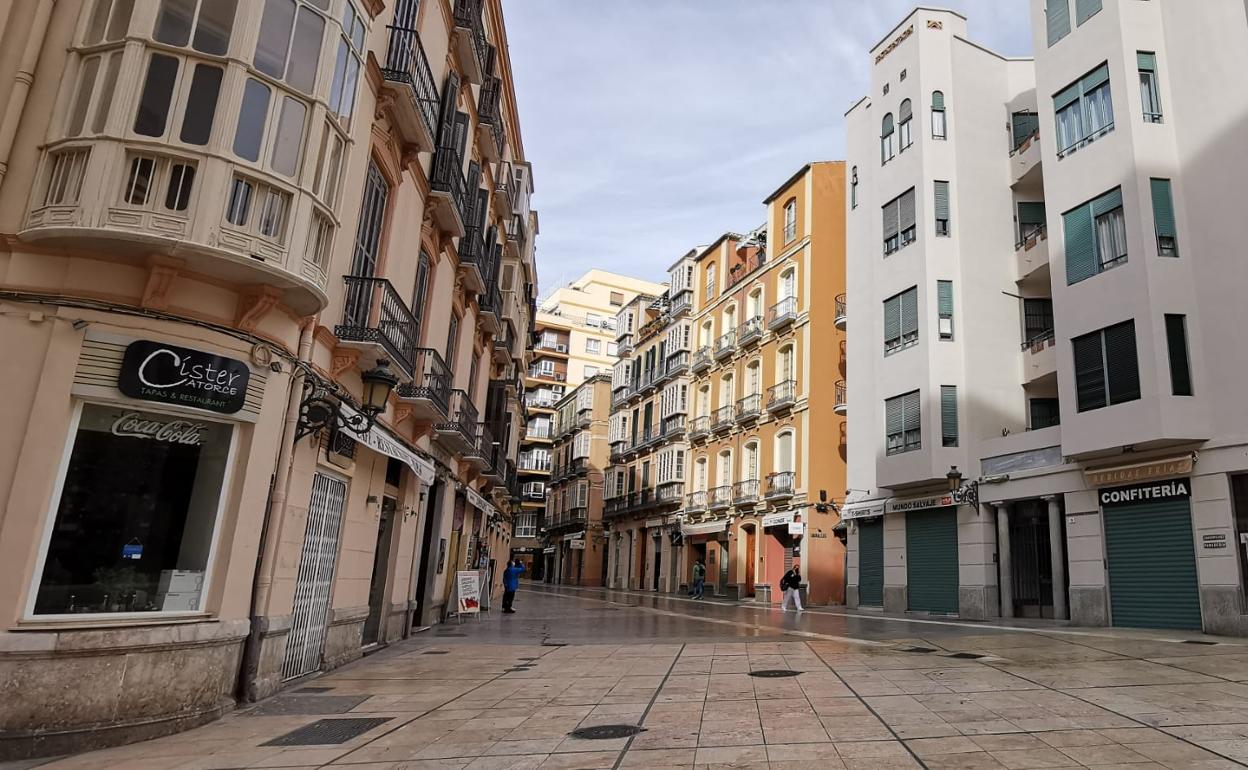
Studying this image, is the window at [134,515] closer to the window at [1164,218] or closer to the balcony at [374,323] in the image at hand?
the balcony at [374,323]

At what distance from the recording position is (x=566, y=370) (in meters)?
72.8

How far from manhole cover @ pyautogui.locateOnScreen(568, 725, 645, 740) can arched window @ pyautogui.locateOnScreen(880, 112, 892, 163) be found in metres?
24.2

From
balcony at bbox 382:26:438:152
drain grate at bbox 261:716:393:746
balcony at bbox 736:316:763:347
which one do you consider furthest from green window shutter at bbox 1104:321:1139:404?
balcony at bbox 736:316:763:347

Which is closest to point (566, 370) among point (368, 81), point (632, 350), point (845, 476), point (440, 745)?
point (632, 350)

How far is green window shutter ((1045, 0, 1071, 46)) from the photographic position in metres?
20.7

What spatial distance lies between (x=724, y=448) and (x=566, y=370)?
36840 millimetres

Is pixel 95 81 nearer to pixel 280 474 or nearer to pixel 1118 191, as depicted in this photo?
pixel 280 474

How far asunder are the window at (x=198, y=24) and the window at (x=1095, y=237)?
1870cm

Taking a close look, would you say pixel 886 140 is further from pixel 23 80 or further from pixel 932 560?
pixel 23 80

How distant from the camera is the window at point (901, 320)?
24.5 m

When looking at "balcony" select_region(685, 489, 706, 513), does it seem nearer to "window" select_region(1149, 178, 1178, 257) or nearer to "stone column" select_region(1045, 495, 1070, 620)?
"stone column" select_region(1045, 495, 1070, 620)

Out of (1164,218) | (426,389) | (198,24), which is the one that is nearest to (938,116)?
(1164,218)

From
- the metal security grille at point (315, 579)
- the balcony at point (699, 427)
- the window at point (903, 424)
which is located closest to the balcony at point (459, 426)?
the metal security grille at point (315, 579)

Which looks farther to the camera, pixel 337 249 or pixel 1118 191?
pixel 1118 191
